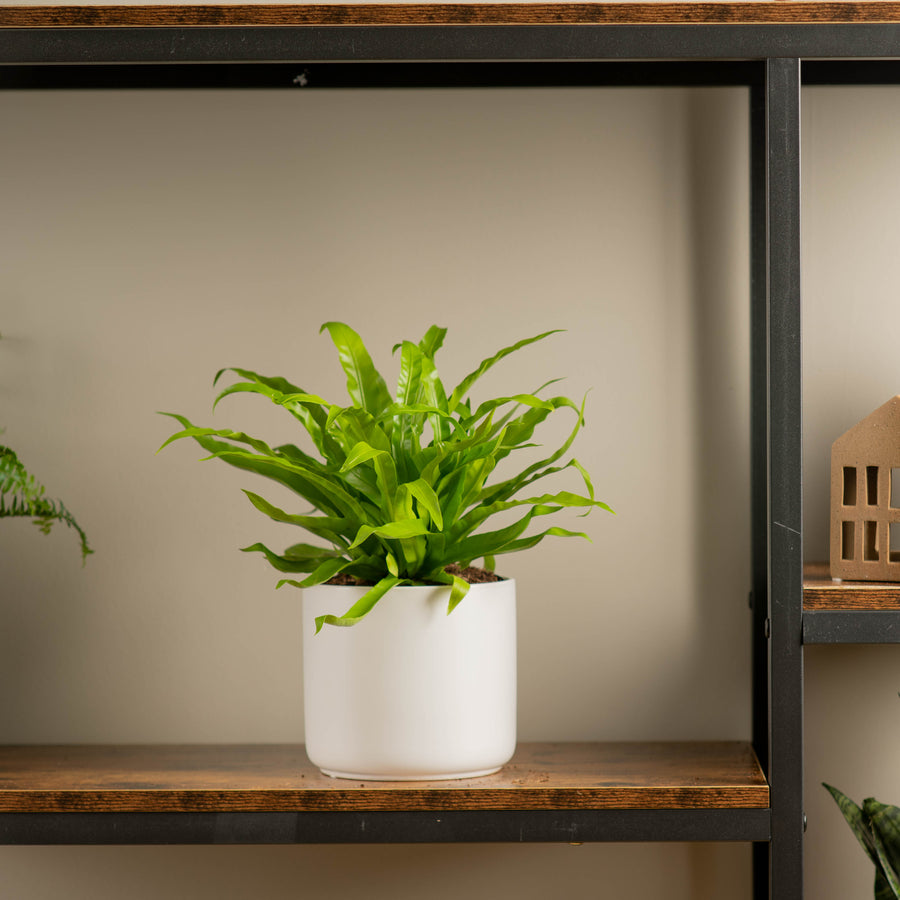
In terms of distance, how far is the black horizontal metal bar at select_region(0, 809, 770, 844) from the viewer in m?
0.86

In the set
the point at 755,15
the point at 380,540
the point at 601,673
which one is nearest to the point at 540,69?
the point at 755,15

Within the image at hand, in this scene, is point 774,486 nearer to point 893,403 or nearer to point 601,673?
point 893,403

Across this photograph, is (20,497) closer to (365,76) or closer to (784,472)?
(365,76)

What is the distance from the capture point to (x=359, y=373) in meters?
0.94

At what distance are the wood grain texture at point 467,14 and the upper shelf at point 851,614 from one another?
1.74ft

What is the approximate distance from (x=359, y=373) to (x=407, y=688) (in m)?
0.31

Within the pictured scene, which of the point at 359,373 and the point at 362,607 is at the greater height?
the point at 359,373

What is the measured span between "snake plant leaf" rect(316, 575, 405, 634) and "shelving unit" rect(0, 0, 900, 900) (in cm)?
16

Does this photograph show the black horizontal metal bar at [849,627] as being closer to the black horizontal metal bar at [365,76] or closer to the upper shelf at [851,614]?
the upper shelf at [851,614]

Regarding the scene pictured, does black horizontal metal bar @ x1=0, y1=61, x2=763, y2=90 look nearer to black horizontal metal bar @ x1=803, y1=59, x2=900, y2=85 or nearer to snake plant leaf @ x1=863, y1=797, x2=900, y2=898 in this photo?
black horizontal metal bar @ x1=803, y1=59, x2=900, y2=85

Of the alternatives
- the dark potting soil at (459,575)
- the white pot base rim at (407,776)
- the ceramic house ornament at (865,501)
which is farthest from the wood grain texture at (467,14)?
the white pot base rim at (407,776)

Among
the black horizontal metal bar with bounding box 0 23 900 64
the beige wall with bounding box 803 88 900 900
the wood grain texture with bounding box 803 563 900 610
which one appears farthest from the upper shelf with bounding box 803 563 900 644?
the black horizontal metal bar with bounding box 0 23 900 64

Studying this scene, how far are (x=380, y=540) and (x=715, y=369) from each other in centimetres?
50

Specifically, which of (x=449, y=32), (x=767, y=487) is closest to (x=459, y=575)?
(x=767, y=487)
